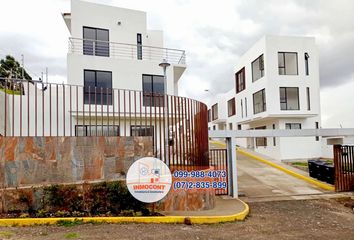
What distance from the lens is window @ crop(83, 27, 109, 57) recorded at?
1727 cm

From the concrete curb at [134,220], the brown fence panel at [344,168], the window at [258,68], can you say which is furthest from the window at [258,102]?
the concrete curb at [134,220]

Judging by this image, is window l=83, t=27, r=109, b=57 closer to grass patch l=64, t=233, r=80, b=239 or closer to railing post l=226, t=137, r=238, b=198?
railing post l=226, t=137, r=238, b=198

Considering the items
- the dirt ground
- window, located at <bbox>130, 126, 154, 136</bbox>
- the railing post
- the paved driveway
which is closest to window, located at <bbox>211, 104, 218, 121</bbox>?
the paved driveway

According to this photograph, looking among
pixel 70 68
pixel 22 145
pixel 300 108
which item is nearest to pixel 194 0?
pixel 70 68

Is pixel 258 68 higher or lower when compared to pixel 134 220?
higher

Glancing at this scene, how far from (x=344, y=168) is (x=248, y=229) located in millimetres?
8534

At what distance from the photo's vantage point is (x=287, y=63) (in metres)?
23.5

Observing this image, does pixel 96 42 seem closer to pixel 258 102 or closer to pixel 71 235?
pixel 71 235

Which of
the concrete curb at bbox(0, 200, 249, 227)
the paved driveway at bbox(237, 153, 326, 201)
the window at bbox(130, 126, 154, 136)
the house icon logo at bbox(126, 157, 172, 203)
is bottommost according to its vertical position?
the paved driveway at bbox(237, 153, 326, 201)

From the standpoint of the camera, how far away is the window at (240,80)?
92.0 ft

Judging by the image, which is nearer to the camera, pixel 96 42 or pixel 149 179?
pixel 149 179

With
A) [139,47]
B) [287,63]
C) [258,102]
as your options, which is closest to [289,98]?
[258,102]

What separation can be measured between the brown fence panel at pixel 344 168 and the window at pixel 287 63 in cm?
1089

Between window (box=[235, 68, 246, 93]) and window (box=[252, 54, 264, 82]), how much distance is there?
2397mm
